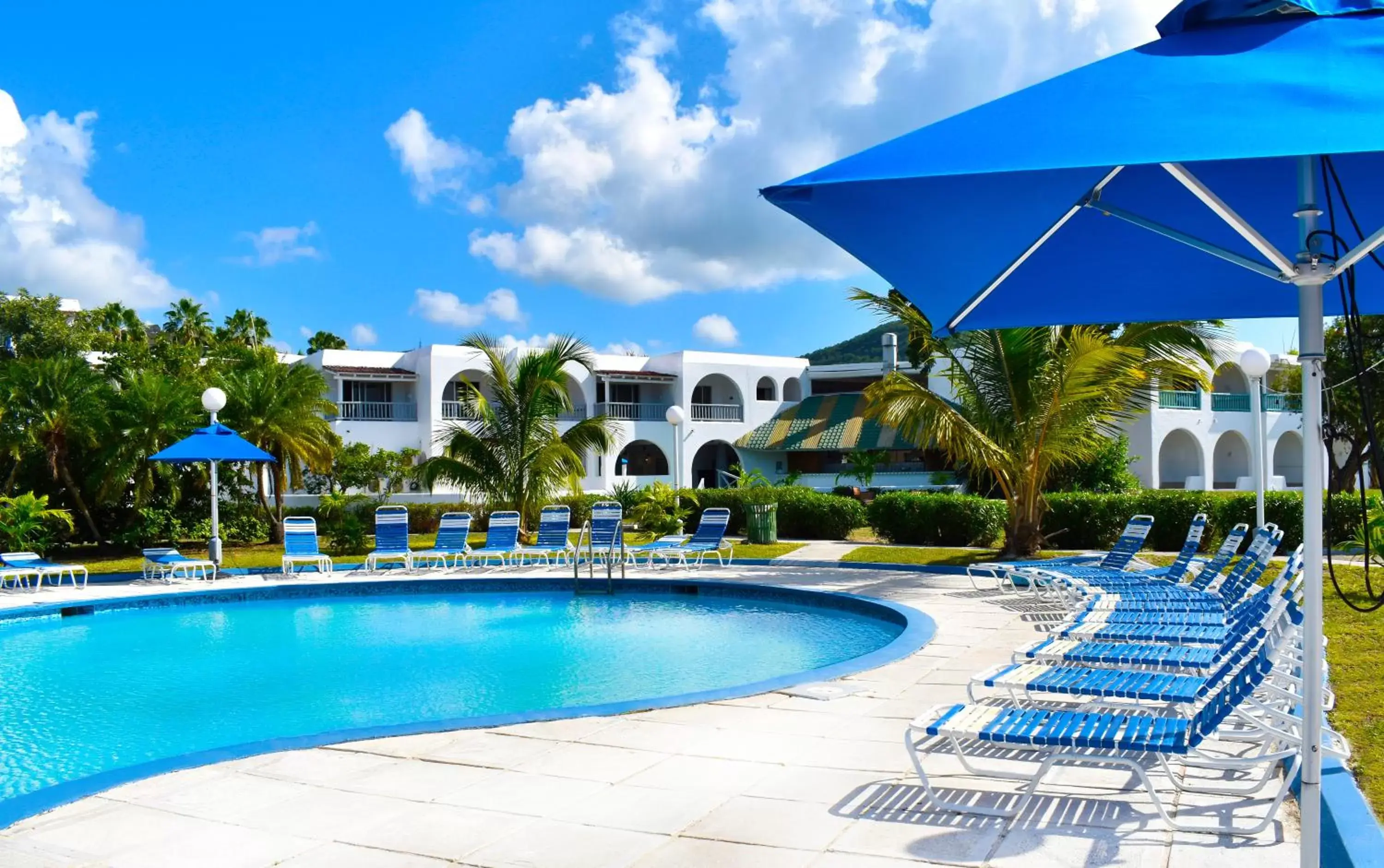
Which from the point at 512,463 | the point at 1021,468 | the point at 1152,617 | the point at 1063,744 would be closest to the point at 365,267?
the point at 512,463

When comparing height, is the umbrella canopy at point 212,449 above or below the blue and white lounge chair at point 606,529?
above

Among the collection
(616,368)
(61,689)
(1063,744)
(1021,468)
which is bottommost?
(61,689)

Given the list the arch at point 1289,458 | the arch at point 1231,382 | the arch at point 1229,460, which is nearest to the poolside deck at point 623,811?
the arch at point 1231,382

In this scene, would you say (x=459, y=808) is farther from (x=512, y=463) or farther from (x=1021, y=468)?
(x=512, y=463)

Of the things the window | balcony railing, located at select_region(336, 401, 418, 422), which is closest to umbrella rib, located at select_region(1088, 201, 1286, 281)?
balcony railing, located at select_region(336, 401, 418, 422)

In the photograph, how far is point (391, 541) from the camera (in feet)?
56.8

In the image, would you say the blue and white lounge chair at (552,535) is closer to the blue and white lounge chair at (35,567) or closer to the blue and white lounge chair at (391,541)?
the blue and white lounge chair at (391,541)

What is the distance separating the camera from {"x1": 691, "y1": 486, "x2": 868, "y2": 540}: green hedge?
808 inches

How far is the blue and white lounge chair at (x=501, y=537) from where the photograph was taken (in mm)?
17056

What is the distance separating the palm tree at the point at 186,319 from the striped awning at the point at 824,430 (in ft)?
78.6

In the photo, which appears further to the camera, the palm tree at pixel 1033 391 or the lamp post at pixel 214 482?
the lamp post at pixel 214 482

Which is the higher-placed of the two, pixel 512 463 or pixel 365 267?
pixel 365 267

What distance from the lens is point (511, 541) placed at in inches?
682

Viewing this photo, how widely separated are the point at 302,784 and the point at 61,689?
5514mm
